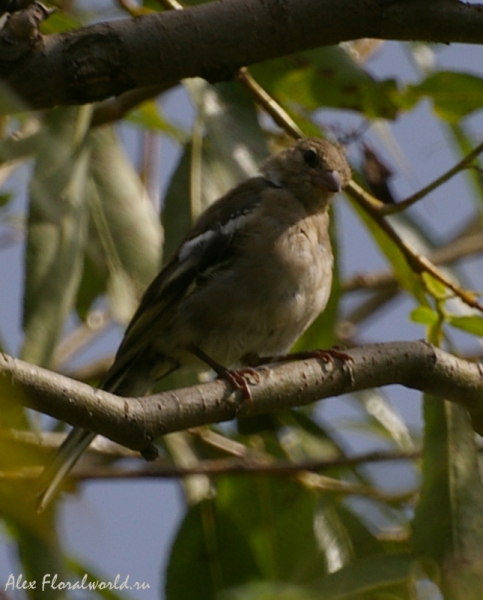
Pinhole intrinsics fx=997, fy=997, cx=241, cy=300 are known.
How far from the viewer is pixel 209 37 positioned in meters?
2.58

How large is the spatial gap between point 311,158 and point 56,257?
1.45m

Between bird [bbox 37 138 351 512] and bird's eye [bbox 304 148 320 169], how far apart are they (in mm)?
326

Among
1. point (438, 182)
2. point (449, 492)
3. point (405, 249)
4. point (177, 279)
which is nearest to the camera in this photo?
point (449, 492)

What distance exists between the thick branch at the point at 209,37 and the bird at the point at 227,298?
1264 millimetres

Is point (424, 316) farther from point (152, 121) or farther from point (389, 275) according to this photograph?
point (389, 275)

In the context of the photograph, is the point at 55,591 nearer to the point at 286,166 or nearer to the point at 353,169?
the point at 353,169

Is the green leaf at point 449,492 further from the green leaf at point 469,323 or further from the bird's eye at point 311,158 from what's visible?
the bird's eye at point 311,158

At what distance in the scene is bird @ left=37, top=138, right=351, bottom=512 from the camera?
378 cm

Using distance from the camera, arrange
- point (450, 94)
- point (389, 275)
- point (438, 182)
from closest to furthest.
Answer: point (438, 182), point (450, 94), point (389, 275)

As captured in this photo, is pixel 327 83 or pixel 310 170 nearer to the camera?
pixel 327 83

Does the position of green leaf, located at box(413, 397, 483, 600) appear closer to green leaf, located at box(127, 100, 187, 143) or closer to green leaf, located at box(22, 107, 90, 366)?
green leaf, located at box(22, 107, 90, 366)

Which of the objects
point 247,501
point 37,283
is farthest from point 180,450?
point 37,283

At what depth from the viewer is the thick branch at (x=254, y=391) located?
6.96 feet

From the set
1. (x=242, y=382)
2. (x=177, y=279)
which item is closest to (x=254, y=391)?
(x=242, y=382)
